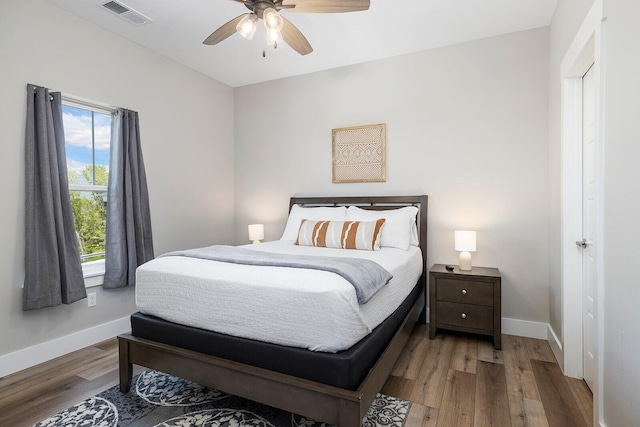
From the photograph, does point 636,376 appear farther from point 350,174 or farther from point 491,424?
point 350,174

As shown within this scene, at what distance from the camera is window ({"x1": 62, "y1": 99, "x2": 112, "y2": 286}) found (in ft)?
9.59

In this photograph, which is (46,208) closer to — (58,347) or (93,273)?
(93,273)

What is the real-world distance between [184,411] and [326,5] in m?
2.59

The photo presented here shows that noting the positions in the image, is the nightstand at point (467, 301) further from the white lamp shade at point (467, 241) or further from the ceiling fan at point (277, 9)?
the ceiling fan at point (277, 9)

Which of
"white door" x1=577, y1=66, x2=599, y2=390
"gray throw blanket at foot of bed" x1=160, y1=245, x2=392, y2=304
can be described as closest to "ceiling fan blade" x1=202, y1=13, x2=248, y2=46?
"gray throw blanket at foot of bed" x1=160, y1=245, x2=392, y2=304

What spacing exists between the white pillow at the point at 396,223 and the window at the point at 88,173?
8.03 ft

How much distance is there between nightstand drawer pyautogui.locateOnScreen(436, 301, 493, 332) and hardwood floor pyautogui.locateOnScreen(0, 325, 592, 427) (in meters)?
0.19

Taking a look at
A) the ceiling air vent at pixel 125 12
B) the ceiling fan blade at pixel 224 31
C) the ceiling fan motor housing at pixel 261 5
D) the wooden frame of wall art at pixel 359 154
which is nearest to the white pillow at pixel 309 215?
the wooden frame of wall art at pixel 359 154

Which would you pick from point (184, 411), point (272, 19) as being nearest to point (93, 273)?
point (184, 411)

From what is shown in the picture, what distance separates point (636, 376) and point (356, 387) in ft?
3.57

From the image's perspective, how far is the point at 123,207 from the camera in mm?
3080

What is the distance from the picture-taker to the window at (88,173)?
9.59 ft

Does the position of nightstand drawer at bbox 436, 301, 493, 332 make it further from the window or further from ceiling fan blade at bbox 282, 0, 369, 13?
the window

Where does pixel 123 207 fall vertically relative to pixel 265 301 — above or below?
above
